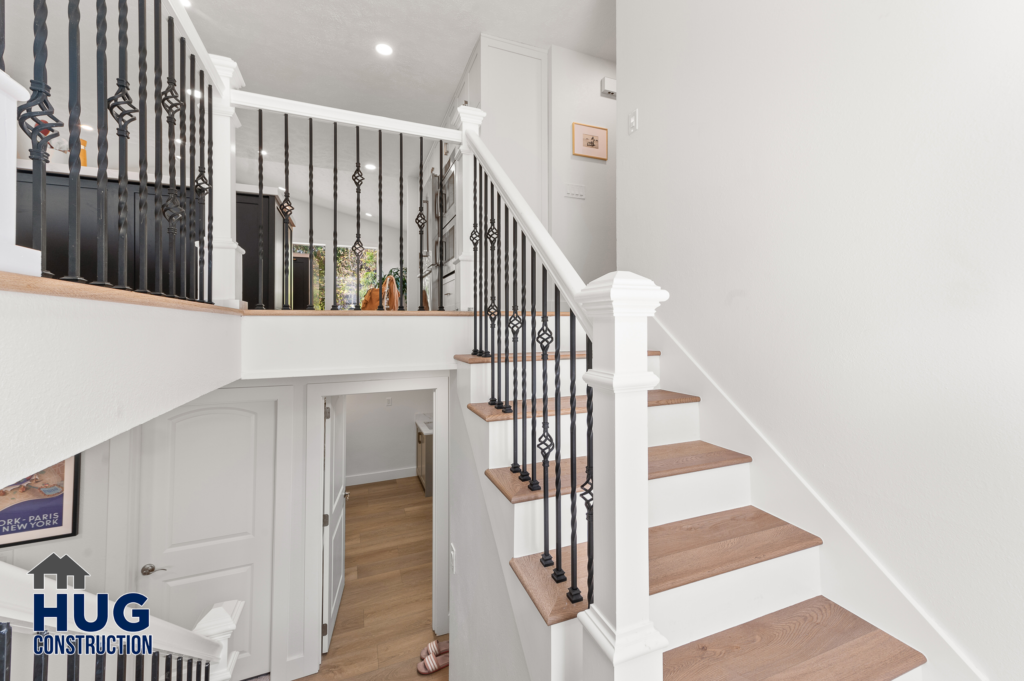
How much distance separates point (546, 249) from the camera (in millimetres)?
1191

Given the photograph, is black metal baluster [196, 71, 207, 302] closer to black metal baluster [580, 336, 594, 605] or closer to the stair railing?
the stair railing

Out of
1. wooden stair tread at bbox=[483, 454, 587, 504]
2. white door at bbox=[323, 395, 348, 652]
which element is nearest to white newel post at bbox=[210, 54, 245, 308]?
wooden stair tread at bbox=[483, 454, 587, 504]

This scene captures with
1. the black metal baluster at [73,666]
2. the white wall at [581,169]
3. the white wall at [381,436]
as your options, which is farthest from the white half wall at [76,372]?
the white wall at [381,436]

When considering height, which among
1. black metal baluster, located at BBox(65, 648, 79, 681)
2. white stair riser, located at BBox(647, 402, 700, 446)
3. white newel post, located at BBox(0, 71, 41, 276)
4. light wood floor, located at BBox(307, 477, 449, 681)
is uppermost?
white newel post, located at BBox(0, 71, 41, 276)

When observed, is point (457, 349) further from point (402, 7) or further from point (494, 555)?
point (402, 7)

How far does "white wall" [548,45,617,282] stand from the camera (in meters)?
3.11

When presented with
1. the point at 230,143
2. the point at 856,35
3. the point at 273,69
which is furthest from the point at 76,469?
the point at 856,35

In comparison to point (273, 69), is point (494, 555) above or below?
below

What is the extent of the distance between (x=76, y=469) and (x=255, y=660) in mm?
1610

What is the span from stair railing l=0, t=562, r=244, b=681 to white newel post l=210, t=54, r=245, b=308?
94cm

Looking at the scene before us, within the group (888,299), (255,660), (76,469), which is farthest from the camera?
(255,660)

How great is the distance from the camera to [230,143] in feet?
5.50

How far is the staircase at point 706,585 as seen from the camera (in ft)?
3.48

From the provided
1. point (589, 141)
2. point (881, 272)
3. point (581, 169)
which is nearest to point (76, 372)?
point (881, 272)
